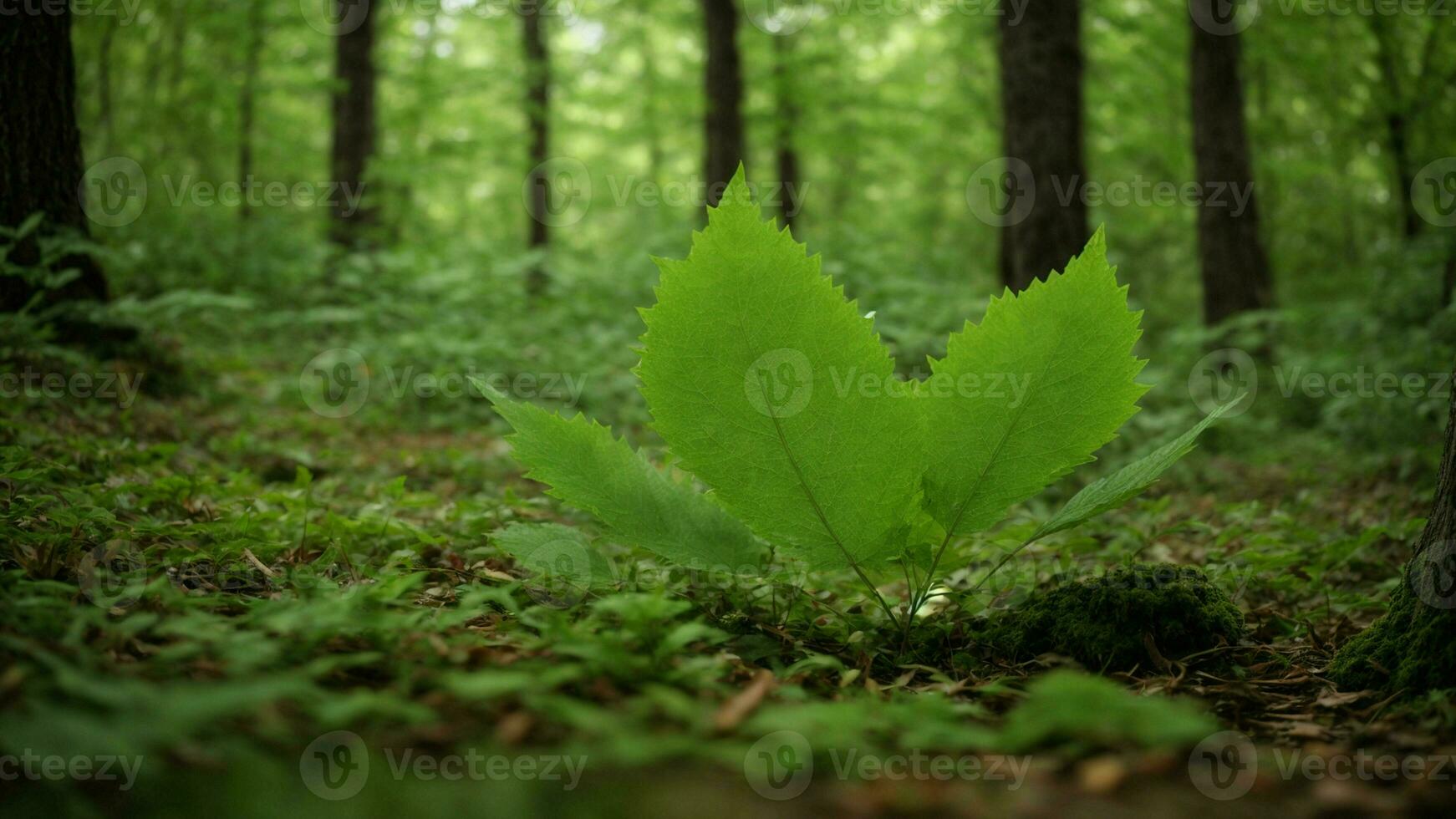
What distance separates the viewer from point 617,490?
1.95 meters

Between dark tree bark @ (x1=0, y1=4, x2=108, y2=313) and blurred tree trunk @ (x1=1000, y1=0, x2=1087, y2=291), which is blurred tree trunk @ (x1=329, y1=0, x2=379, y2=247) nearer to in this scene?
dark tree bark @ (x1=0, y1=4, x2=108, y2=313)

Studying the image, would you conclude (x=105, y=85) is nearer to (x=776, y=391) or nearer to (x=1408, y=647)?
(x=776, y=391)

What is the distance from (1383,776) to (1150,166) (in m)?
15.5

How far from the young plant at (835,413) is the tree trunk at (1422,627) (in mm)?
535

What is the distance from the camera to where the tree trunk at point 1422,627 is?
164cm

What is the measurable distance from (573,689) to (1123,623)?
122 centimetres

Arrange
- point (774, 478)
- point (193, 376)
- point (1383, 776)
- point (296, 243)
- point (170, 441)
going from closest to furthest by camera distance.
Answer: point (1383, 776), point (774, 478), point (170, 441), point (193, 376), point (296, 243)

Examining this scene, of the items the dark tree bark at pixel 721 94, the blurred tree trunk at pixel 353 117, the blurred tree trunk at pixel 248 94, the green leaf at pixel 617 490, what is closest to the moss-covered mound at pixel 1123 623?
the green leaf at pixel 617 490

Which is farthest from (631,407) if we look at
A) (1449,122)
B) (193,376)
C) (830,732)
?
(1449,122)

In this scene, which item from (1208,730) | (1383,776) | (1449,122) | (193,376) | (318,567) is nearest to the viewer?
(1208,730)

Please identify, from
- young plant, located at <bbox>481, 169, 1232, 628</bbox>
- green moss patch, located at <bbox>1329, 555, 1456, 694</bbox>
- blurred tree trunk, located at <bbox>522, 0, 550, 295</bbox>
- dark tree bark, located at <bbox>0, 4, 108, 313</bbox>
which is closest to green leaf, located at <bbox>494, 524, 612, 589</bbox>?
young plant, located at <bbox>481, 169, 1232, 628</bbox>

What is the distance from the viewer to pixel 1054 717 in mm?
1078

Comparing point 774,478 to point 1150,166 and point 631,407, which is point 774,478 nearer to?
point 631,407

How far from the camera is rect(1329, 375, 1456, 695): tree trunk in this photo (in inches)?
64.7
